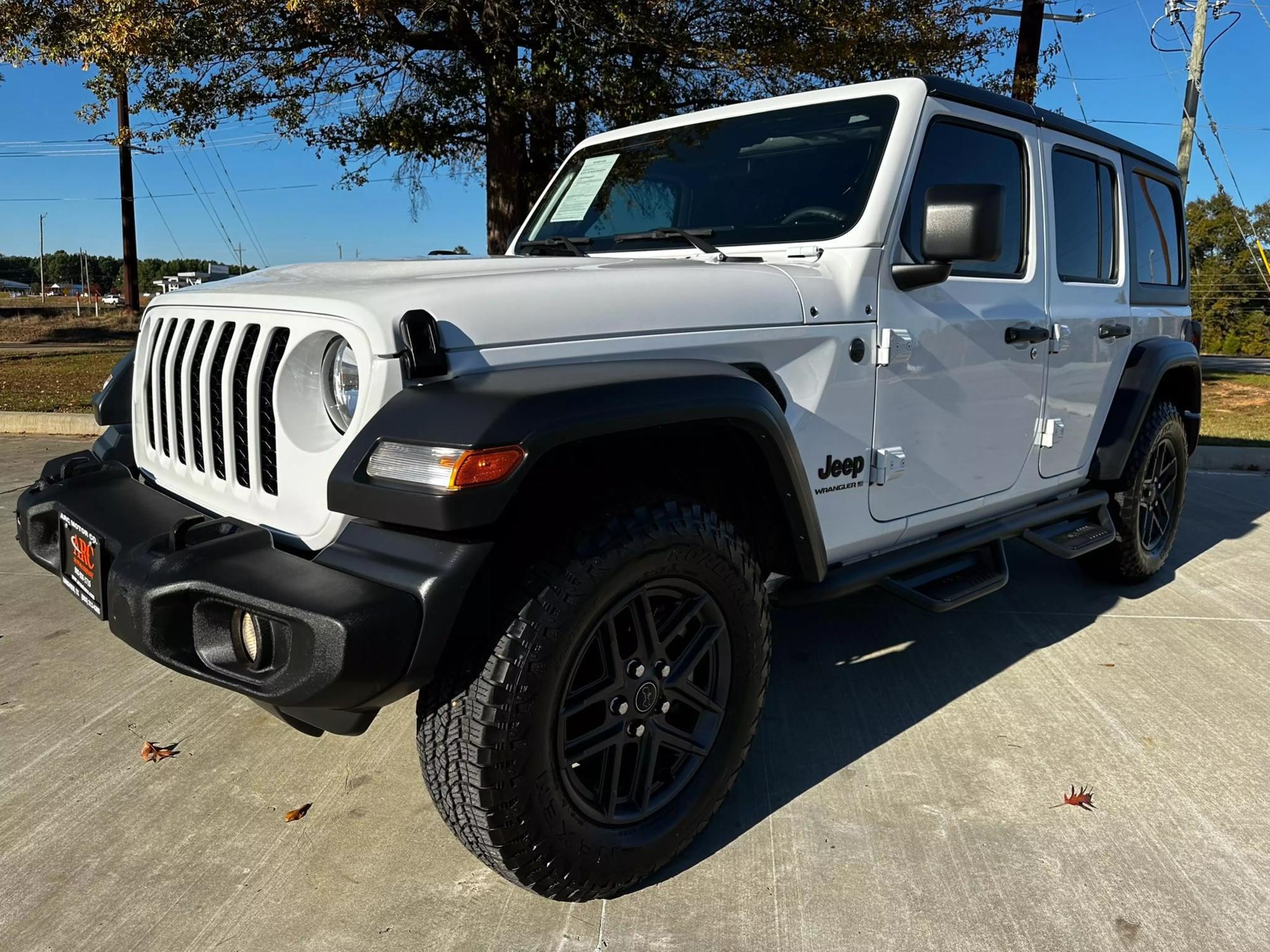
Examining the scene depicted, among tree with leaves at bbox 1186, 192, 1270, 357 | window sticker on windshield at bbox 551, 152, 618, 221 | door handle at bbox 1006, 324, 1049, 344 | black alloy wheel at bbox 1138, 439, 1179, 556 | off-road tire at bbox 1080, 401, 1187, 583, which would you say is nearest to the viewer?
door handle at bbox 1006, 324, 1049, 344

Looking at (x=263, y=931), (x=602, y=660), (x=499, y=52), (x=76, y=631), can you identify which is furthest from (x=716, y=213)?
(x=499, y=52)

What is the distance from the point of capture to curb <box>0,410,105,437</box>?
Result: 8164 mm

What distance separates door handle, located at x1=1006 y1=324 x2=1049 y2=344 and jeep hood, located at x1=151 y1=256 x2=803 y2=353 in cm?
107

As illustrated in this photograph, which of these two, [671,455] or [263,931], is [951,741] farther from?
[263,931]

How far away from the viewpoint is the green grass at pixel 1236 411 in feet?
28.5

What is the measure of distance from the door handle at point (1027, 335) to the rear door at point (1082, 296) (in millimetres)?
127

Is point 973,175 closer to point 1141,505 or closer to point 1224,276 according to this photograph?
point 1141,505

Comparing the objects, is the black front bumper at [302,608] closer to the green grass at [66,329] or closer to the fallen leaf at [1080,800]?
the fallen leaf at [1080,800]

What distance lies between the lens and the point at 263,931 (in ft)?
6.92

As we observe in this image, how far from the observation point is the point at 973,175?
3.23 m

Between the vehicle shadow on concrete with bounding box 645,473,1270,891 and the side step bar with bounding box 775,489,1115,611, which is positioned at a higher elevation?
the side step bar with bounding box 775,489,1115,611

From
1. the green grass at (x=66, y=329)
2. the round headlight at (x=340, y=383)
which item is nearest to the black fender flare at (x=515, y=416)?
the round headlight at (x=340, y=383)

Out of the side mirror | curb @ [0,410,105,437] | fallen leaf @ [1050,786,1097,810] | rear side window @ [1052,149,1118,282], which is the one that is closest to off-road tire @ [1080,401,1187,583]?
rear side window @ [1052,149,1118,282]

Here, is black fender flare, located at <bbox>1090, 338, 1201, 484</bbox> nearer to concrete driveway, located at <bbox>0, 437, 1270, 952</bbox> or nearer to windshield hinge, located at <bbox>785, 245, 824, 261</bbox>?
concrete driveway, located at <bbox>0, 437, 1270, 952</bbox>
